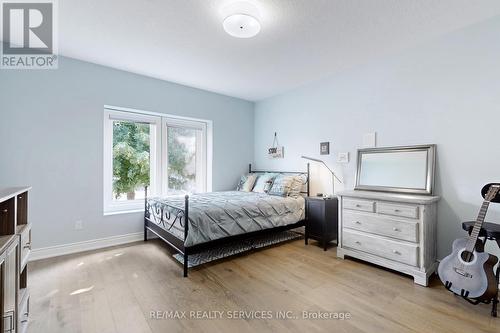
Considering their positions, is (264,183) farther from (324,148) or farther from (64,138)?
(64,138)

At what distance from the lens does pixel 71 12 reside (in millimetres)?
2162

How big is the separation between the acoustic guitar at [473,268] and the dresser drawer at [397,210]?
1.35 feet

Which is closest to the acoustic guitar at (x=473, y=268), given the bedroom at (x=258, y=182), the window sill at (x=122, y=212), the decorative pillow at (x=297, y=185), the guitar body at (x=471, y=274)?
the guitar body at (x=471, y=274)

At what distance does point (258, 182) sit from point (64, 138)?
2.91m

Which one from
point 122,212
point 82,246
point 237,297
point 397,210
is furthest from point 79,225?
point 397,210

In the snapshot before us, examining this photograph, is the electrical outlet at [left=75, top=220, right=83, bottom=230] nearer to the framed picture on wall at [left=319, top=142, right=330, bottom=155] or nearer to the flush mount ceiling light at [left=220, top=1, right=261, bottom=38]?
the flush mount ceiling light at [left=220, top=1, right=261, bottom=38]

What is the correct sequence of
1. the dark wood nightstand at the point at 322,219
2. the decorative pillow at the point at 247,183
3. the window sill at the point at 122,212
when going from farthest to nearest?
the decorative pillow at the point at 247,183
the window sill at the point at 122,212
the dark wood nightstand at the point at 322,219

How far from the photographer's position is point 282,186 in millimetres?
3789

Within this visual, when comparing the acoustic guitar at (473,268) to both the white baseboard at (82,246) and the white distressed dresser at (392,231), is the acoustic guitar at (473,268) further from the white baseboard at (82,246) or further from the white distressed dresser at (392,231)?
the white baseboard at (82,246)

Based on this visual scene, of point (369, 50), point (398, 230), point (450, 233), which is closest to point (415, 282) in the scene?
point (398, 230)

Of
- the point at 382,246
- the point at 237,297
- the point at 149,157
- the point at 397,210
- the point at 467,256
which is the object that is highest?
the point at 149,157

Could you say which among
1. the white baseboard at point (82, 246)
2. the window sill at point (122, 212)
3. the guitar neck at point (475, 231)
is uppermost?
the guitar neck at point (475, 231)

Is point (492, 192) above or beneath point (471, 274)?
above

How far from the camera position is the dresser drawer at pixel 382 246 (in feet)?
7.84
